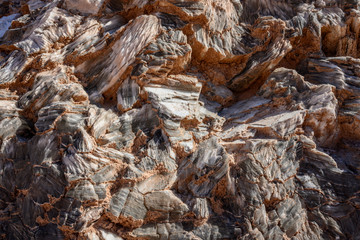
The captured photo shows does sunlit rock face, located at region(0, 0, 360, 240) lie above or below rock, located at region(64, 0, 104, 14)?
below

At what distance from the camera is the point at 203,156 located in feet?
9.32

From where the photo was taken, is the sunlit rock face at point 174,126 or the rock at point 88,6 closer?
the sunlit rock face at point 174,126

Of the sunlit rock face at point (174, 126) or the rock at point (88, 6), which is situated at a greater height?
the rock at point (88, 6)

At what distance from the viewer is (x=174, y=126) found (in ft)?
9.46

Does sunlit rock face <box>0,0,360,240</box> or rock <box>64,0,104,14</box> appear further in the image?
rock <box>64,0,104,14</box>

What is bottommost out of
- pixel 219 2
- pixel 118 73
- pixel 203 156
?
pixel 203 156

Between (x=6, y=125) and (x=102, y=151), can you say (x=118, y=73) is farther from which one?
(x=6, y=125)

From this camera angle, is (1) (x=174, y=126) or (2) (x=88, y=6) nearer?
(1) (x=174, y=126)

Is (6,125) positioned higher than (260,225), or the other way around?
(6,125)

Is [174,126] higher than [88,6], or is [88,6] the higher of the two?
[88,6]

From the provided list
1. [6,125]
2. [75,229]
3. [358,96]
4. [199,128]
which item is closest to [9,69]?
[6,125]

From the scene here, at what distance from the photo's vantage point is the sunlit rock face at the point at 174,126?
2619mm

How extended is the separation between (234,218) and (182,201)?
1.66 feet

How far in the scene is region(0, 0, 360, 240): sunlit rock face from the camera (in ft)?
8.59
